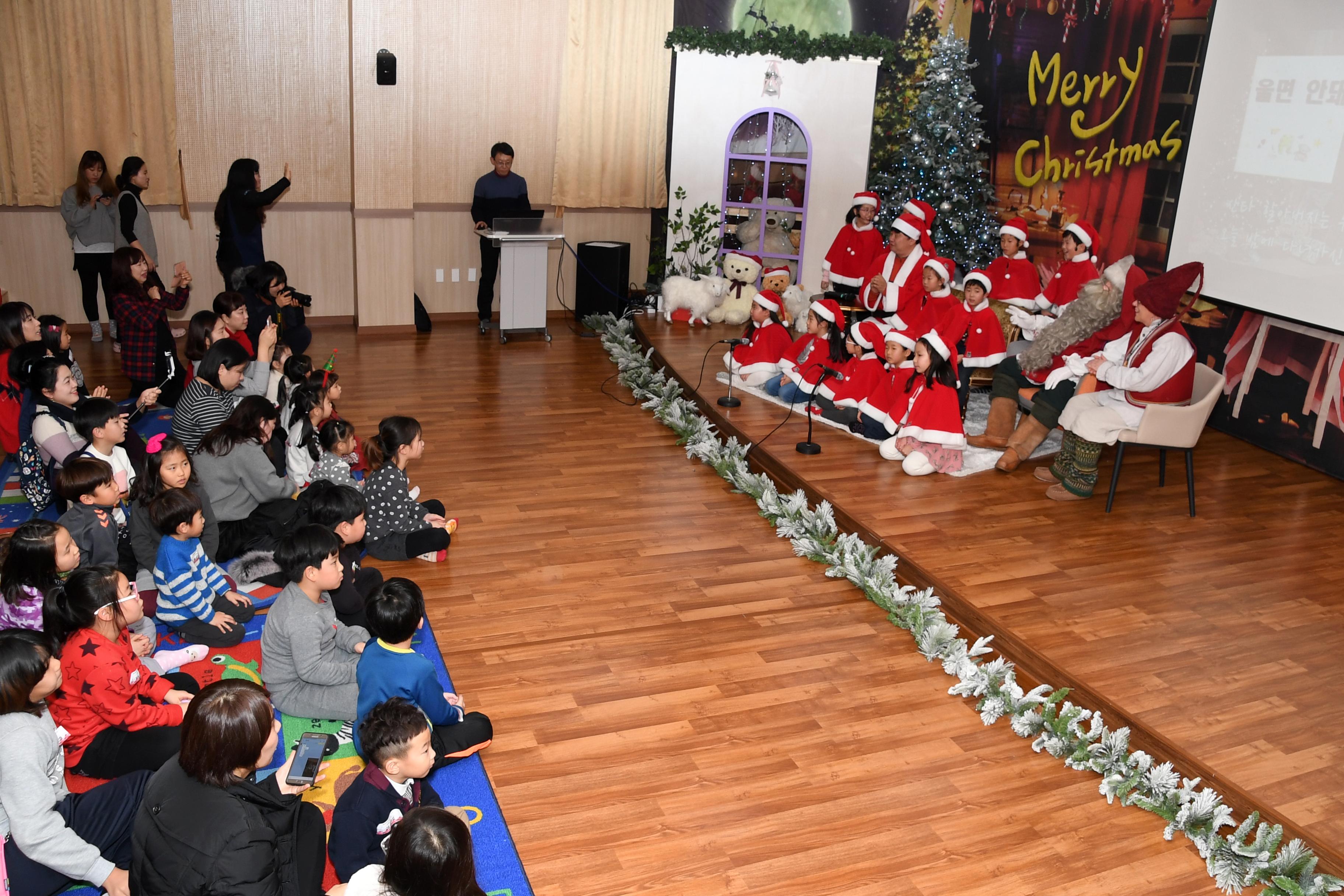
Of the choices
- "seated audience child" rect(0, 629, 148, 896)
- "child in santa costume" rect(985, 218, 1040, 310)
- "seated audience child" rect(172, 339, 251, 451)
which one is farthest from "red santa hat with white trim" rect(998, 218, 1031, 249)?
"seated audience child" rect(0, 629, 148, 896)

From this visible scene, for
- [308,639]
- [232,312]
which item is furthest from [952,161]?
[308,639]

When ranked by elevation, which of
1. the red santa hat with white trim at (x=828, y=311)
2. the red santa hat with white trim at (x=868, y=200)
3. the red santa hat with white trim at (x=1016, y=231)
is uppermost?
the red santa hat with white trim at (x=868, y=200)

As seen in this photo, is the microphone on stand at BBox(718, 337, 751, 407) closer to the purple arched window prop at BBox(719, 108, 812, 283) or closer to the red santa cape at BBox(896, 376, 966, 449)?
the red santa cape at BBox(896, 376, 966, 449)

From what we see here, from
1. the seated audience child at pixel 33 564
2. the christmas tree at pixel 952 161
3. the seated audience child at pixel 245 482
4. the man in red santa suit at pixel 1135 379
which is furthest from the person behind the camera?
the christmas tree at pixel 952 161

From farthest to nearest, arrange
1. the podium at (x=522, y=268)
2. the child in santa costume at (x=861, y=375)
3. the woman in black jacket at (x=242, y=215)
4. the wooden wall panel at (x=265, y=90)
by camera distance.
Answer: the podium at (x=522, y=268) → the wooden wall panel at (x=265, y=90) → the woman in black jacket at (x=242, y=215) → the child in santa costume at (x=861, y=375)

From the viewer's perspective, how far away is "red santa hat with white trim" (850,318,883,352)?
271 inches

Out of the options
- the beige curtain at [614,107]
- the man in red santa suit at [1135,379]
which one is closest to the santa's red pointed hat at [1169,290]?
the man in red santa suit at [1135,379]

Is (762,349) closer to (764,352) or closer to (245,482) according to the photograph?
(764,352)

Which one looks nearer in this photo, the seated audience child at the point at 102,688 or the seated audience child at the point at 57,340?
the seated audience child at the point at 102,688

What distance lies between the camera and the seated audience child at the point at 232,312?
6141 millimetres

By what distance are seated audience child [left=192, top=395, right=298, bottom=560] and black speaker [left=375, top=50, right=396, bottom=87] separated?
179 inches

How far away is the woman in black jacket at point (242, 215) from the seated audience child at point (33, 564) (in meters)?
4.95

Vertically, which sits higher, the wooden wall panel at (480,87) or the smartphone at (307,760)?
the wooden wall panel at (480,87)

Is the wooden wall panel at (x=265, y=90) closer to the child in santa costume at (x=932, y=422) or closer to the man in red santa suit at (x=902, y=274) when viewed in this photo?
the man in red santa suit at (x=902, y=274)
